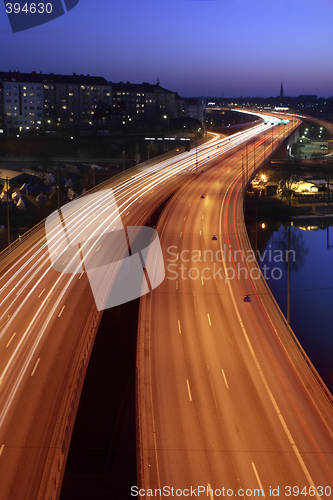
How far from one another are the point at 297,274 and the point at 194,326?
1725 centimetres

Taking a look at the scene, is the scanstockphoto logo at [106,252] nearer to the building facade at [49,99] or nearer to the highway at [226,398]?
the highway at [226,398]

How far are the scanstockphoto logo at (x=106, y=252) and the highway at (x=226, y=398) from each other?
2.12 meters

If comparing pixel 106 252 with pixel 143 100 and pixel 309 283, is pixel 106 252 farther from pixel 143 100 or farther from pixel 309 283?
pixel 143 100

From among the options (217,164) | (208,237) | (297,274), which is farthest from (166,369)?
(217,164)

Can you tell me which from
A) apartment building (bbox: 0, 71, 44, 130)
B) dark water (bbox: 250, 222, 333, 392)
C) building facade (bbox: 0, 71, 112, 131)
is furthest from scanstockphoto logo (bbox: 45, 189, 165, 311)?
apartment building (bbox: 0, 71, 44, 130)

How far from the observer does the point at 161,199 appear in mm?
38031

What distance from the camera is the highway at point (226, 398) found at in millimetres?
9867

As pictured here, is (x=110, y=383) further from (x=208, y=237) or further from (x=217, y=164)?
(x=217, y=164)

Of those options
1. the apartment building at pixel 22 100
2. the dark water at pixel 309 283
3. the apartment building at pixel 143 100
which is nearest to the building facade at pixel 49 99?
the apartment building at pixel 22 100

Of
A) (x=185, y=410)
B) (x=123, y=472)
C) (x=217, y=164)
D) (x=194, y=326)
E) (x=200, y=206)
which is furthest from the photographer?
(x=217, y=164)

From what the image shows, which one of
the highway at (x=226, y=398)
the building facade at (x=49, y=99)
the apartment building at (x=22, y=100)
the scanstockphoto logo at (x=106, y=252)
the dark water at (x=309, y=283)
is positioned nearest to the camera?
the highway at (x=226, y=398)

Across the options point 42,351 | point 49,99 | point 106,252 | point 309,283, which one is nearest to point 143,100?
point 49,99

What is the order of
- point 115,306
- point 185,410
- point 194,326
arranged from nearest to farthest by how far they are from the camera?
point 185,410 < point 194,326 < point 115,306

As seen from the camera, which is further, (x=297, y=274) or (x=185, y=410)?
(x=297, y=274)
